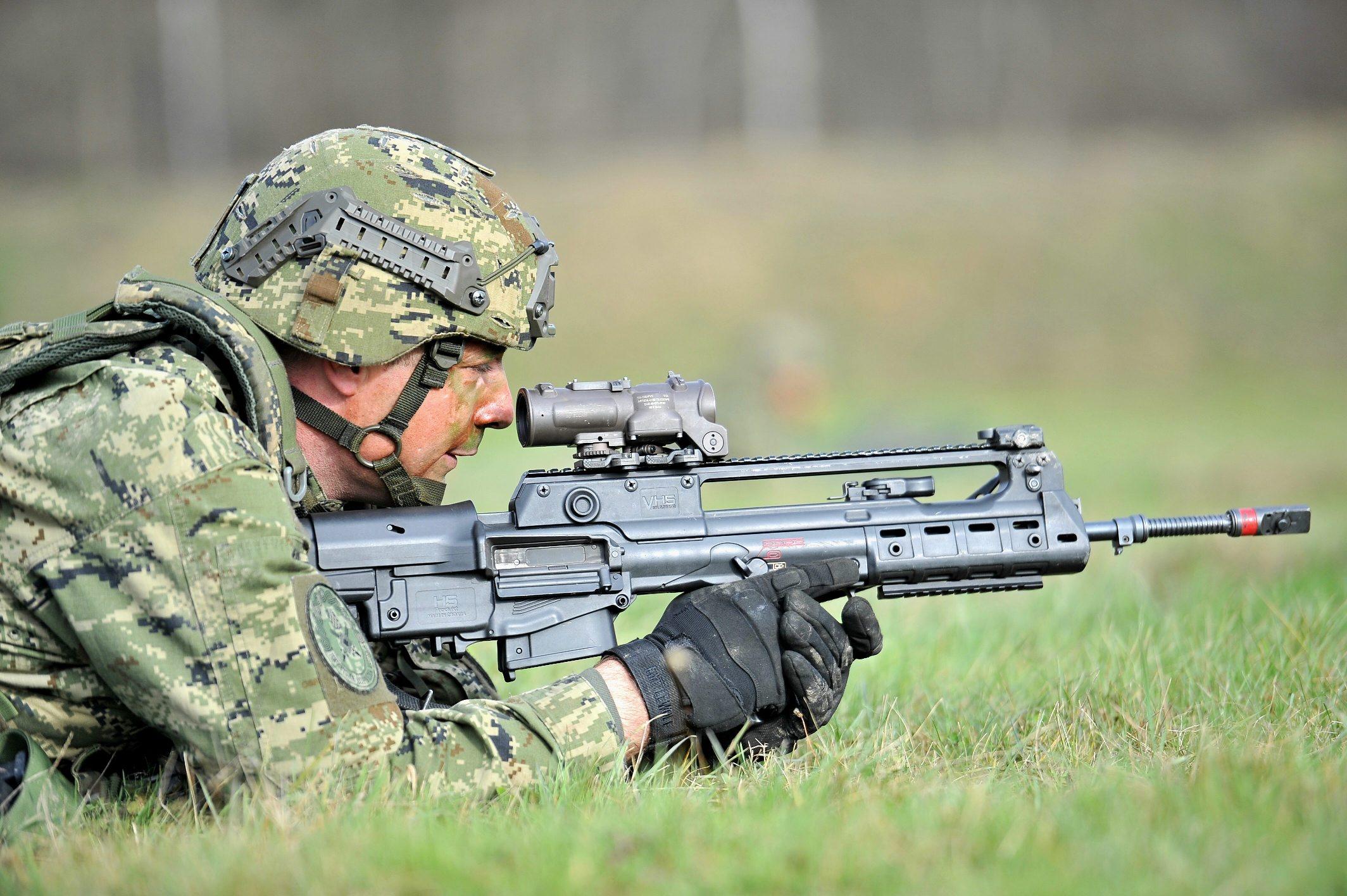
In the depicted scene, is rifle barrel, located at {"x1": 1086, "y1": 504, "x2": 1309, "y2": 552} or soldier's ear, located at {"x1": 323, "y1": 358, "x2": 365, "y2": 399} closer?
soldier's ear, located at {"x1": 323, "y1": 358, "x2": 365, "y2": 399}

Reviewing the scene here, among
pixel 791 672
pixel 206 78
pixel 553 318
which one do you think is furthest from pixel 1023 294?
pixel 791 672

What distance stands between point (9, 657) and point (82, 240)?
1053 inches

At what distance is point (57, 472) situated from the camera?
2.94 metres

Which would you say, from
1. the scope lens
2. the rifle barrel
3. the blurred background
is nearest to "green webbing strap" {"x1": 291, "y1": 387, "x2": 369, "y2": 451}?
the scope lens

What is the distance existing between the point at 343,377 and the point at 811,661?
1.73 metres

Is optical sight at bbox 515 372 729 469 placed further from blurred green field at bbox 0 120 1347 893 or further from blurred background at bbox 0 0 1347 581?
blurred background at bbox 0 0 1347 581

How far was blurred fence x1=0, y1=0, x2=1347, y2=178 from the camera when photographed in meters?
31.8

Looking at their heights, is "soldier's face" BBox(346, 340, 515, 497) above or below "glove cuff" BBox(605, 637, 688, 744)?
above

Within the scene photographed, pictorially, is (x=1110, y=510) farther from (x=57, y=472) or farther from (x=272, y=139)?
(x=272, y=139)

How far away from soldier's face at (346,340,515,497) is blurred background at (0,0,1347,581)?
12.6 meters

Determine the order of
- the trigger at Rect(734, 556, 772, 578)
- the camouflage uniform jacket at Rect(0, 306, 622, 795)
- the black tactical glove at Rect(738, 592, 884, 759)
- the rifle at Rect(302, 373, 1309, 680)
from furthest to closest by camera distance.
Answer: the trigger at Rect(734, 556, 772, 578) < the rifle at Rect(302, 373, 1309, 680) < the black tactical glove at Rect(738, 592, 884, 759) < the camouflage uniform jacket at Rect(0, 306, 622, 795)

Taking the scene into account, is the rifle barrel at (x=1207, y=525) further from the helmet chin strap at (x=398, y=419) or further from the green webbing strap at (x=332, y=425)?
the green webbing strap at (x=332, y=425)

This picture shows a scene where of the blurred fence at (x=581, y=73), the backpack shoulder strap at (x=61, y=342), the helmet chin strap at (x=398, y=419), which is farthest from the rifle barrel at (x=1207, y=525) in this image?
the blurred fence at (x=581, y=73)

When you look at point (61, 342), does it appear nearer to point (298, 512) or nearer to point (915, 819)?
point (298, 512)
